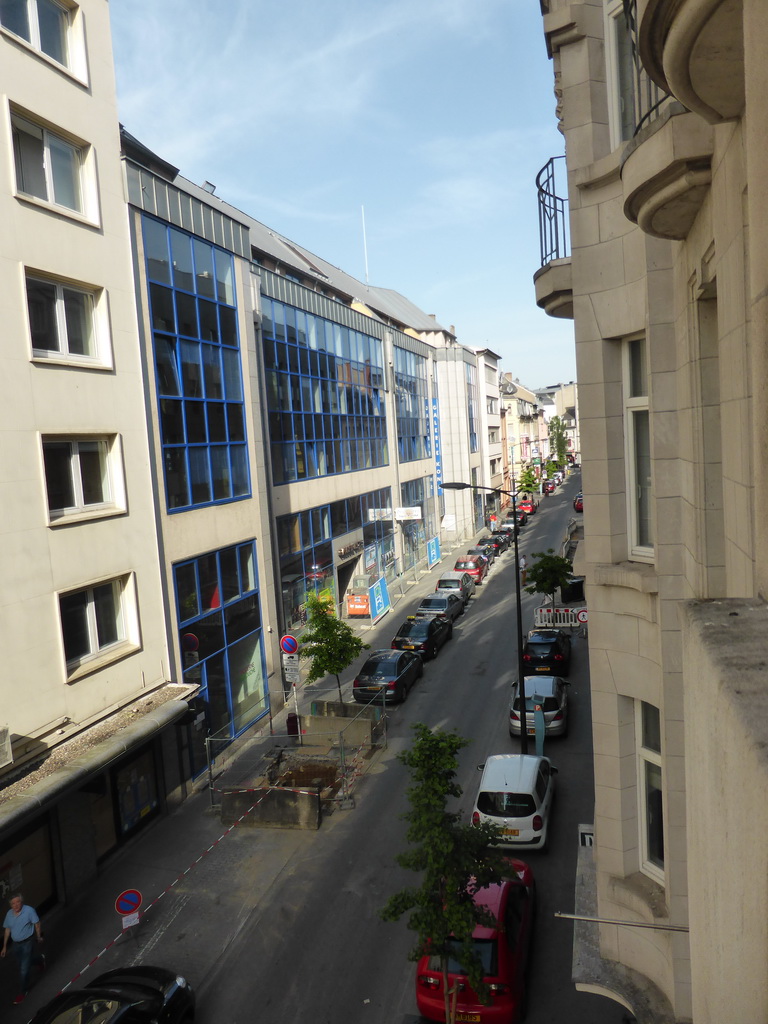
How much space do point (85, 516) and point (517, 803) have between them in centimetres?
998

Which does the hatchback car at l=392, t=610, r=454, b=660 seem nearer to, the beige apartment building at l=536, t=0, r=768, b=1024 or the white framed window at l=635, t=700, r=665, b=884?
the beige apartment building at l=536, t=0, r=768, b=1024

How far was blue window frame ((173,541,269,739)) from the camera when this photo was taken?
19547 millimetres

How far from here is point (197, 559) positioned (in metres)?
20.1

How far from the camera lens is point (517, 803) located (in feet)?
49.6

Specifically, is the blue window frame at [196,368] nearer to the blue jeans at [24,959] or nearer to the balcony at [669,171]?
the blue jeans at [24,959]

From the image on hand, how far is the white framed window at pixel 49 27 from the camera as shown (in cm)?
1441

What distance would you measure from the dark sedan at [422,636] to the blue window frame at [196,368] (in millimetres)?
9442

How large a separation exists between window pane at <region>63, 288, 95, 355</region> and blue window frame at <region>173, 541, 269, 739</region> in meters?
5.54

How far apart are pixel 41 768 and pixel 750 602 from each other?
1321 centimetres

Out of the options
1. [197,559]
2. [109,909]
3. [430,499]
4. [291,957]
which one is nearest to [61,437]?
[197,559]

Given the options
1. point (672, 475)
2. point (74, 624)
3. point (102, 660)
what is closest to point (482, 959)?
point (672, 475)

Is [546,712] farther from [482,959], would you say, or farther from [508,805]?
[482,959]

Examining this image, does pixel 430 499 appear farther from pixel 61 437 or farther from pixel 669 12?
pixel 669 12

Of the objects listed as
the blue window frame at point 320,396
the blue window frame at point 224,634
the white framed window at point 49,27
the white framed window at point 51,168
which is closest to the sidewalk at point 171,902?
the blue window frame at point 224,634
